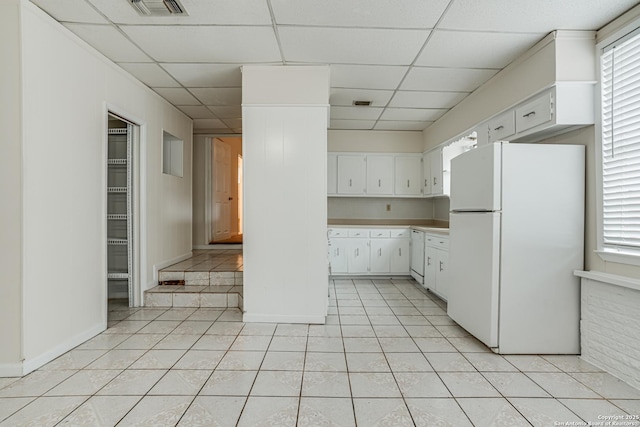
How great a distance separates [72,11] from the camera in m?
2.35

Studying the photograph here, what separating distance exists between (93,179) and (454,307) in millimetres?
3528

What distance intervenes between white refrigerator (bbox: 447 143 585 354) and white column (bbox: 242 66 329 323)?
1.53 m

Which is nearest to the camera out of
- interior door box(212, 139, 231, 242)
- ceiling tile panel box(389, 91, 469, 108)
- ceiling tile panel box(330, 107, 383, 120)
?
ceiling tile panel box(389, 91, 469, 108)

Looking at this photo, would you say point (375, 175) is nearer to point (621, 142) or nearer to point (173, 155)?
point (173, 155)

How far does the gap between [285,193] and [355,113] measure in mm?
2044

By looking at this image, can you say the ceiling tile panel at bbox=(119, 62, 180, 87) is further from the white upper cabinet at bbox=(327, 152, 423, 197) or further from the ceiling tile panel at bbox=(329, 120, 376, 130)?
the white upper cabinet at bbox=(327, 152, 423, 197)

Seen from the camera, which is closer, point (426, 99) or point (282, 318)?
point (282, 318)

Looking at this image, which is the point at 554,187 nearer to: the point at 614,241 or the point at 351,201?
the point at 614,241

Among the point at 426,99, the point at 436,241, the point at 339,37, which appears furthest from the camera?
the point at 436,241

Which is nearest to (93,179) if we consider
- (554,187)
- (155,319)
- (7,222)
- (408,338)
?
(7,222)

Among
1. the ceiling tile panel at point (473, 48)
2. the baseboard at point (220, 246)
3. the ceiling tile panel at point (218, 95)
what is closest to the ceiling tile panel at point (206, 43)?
the ceiling tile panel at point (218, 95)

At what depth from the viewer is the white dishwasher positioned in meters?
4.73

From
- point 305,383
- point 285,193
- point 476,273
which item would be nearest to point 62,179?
point 285,193

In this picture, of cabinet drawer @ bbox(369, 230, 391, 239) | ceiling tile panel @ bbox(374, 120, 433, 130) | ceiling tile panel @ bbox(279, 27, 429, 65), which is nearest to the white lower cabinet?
cabinet drawer @ bbox(369, 230, 391, 239)
